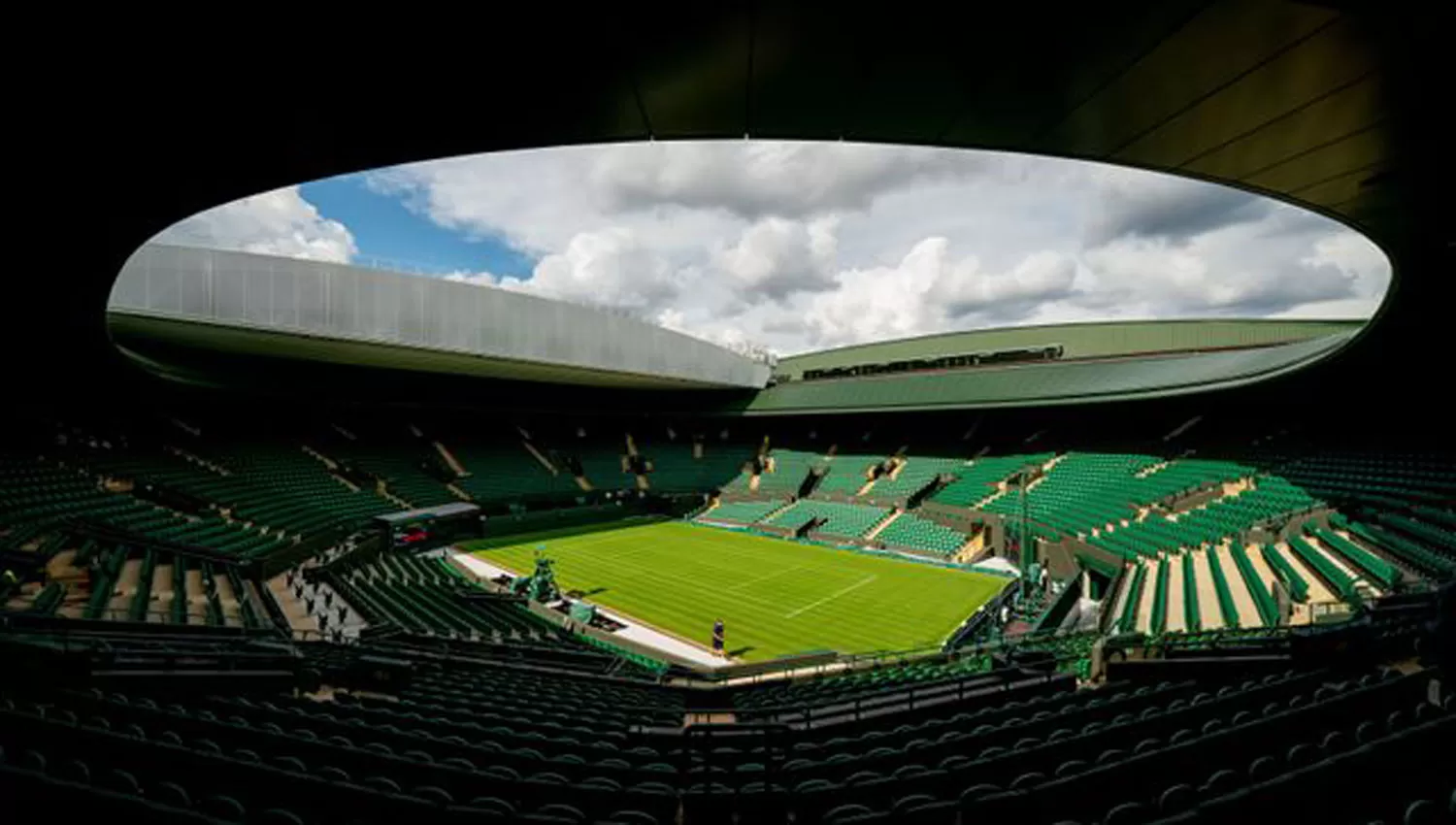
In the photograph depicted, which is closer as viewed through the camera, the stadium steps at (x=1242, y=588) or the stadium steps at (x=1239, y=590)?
the stadium steps at (x=1242, y=588)

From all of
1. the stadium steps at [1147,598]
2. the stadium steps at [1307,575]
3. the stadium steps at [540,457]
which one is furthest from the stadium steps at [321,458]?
the stadium steps at [1307,575]

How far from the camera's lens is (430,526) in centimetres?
3288

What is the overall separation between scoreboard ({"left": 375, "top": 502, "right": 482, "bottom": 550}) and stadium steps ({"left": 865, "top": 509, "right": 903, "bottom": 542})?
71.7 ft

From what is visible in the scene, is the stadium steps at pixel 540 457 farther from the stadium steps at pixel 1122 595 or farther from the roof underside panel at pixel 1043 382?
the stadium steps at pixel 1122 595

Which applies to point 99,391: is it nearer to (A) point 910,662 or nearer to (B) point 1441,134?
(A) point 910,662

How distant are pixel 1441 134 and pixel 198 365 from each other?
4108 cm

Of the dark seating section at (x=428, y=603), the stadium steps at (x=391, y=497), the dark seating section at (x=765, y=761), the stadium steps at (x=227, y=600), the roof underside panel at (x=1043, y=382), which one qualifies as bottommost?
the dark seating section at (x=428, y=603)

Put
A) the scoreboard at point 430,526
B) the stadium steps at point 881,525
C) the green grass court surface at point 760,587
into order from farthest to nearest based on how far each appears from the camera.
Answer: the stadium steps at point 881,525 < the scoreboard at point 430,526 < the green grass court surface at point 760,587

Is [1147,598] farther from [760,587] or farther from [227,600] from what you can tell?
[227,600]

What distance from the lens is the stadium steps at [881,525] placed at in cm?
3478

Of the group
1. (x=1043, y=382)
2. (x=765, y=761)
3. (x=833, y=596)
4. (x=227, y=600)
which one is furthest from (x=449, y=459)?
(x=765, y=761)

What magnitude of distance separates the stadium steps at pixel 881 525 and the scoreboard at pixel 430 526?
71.7 feet

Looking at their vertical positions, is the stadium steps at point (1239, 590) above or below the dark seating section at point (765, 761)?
below

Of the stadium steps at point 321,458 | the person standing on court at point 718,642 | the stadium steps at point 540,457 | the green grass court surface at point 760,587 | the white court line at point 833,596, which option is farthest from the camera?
the stadium steps at point 540,457
